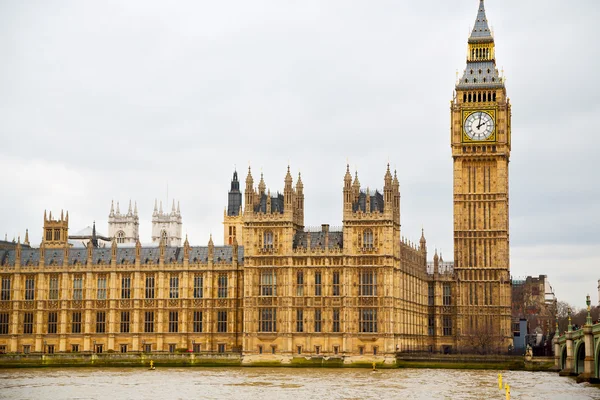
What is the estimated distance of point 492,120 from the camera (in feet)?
460

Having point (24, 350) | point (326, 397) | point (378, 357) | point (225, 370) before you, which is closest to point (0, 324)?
point (24, 350)

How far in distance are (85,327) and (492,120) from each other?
186 ft

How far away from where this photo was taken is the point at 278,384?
294 ft

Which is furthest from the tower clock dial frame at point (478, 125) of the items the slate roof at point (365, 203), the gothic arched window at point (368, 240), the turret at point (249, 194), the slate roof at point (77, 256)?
the slate roof at point (77, 256)

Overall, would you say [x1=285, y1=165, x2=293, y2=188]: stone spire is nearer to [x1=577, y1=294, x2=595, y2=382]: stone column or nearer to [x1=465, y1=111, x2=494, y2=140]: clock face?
[x1=465, y1=111, x2=494, y2=140]: clock face

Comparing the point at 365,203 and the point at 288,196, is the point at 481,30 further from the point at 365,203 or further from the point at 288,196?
the point at 288,196

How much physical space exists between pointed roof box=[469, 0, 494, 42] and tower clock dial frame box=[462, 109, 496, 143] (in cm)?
1023

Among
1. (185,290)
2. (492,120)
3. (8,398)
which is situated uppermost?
(492,120)

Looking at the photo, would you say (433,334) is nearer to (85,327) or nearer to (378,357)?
(378,357)

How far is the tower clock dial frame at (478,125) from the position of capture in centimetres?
14000

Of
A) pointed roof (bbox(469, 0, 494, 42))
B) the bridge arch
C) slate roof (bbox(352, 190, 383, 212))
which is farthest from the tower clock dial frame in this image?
the bridge arch

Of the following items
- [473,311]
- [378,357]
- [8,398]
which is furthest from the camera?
[473,311]

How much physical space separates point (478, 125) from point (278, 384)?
61.6 m

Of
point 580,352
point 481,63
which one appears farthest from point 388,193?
point 481,63
